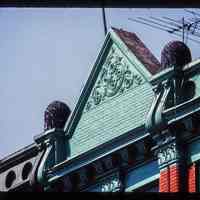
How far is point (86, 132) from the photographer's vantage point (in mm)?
20312

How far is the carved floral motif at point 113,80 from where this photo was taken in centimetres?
1953

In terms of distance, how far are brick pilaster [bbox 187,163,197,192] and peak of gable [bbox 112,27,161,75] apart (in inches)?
108

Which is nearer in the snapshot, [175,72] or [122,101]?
[175,72]

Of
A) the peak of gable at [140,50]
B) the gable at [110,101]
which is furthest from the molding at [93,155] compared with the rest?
the peak of gable at [140,50]

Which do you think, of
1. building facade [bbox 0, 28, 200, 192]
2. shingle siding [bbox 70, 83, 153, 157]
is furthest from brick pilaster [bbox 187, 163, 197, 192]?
shingle siding [bbox 70, 83, 153, 157]

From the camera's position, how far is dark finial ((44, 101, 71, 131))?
21.1 m

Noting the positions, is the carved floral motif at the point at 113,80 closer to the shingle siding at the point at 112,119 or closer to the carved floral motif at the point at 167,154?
the shingle siding at the point at 112,119

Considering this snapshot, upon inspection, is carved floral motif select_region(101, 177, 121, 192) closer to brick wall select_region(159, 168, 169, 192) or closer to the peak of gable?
brick wall select_region(159, 168, 169, 192)

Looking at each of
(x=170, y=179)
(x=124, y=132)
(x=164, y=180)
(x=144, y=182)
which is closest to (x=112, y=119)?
(x=124, y=132)

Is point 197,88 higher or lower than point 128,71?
lower

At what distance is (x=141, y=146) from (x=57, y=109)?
362 cm
